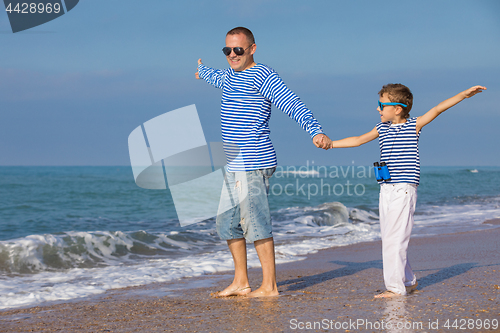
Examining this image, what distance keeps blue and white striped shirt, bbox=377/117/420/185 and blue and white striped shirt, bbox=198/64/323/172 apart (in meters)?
0.54

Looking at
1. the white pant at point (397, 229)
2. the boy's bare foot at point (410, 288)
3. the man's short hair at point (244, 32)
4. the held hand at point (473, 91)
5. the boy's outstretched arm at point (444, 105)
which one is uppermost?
the man's short hair at point (244, 32)

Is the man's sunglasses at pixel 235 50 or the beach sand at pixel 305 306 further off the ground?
the man's sunglasses at pixel 235 50

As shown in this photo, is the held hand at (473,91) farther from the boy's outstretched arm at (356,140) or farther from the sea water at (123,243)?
the sea water at (123,243)

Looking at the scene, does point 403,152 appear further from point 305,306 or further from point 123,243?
point 123,243

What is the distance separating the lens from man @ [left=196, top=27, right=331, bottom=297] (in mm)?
3291

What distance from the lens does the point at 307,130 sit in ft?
10.5

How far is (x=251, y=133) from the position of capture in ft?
10.8

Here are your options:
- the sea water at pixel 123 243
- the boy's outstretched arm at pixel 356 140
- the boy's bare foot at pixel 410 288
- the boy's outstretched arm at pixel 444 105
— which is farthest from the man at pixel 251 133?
the sea water at pixel 123 243

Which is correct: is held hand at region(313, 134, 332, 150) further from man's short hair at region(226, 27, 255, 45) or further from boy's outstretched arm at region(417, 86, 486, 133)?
man's short hair at region(226, 27, 255, 45)

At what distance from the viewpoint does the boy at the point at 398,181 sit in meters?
3.19

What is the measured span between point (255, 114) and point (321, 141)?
0.53m

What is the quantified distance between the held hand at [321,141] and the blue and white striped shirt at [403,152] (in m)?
0.46

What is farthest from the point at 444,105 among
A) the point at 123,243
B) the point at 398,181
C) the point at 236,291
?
the point at 123,243

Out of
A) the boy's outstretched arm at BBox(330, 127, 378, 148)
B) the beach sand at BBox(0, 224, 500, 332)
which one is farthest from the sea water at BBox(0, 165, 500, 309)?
the boy's outstretched arm at BBox(330, 127, 378, 148)
